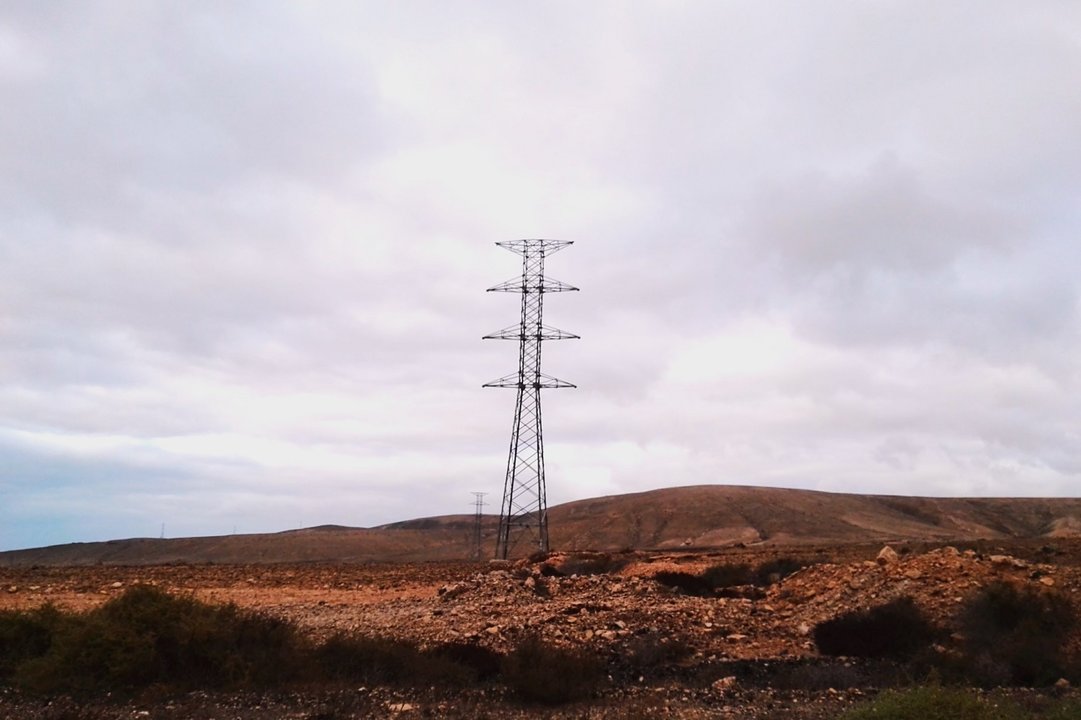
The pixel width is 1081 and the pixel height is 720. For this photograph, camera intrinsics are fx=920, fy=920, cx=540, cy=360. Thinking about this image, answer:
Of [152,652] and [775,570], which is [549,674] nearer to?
[152,652]

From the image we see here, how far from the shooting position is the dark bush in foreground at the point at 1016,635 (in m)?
16.6

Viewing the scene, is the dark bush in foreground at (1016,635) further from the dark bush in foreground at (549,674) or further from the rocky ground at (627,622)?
the dark bush in foreground at (549,674)

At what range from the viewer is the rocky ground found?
46.4ft

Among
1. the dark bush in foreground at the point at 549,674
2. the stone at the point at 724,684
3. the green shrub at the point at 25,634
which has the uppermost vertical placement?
the green shrub at the point at 25,634

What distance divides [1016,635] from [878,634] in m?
2.52

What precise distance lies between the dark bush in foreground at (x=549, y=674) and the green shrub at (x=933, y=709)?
15.2 ft

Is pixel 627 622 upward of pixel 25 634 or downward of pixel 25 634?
downward

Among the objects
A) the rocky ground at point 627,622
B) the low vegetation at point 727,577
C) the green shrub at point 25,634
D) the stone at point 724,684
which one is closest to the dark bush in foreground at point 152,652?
the green shrub at point 25,634

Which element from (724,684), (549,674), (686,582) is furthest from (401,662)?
(686,582)

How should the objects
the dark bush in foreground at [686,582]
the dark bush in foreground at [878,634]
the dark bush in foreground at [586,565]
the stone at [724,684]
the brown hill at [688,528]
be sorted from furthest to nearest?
the brown hill at [688,528] < the dark bush in foreground at [586,565] < the dark bush in foreground at [686,582] < the dark bush in foreground at [878,634] < the stone at [724,684]

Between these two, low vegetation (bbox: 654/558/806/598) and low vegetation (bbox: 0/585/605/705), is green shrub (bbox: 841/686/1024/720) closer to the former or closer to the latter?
low vegetation (bbox: 0/585/605/705)

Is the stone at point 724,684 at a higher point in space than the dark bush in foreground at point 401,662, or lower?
lower

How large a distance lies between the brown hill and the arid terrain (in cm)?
6138

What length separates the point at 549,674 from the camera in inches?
589
